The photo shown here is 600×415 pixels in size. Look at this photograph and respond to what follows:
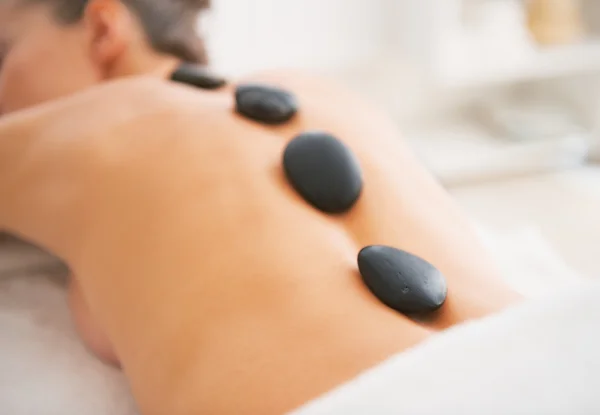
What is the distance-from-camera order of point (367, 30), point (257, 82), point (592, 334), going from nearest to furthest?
point (592, 334) < point (257, 82) < point (367, 30)

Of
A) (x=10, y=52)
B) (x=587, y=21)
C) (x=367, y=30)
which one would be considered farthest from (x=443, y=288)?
(x=587, y=21)

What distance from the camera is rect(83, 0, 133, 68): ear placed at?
2.44ft

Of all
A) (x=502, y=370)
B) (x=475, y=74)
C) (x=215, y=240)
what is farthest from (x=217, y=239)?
(x=475, y=74)

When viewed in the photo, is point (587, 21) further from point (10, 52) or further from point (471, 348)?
point (471, 348)

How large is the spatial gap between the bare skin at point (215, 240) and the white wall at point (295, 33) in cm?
68

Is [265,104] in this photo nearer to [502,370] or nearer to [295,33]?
[502,370]

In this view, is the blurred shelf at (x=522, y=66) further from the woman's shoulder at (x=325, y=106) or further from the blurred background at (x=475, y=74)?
the woman's shoulder at (x=325, y=106)

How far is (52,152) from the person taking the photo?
1.86 ft

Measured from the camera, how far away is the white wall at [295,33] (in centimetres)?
129

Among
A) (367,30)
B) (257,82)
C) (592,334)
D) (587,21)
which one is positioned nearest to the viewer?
(592,334)

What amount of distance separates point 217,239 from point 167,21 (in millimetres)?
435

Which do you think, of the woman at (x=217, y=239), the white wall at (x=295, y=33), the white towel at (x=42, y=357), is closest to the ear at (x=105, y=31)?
the woman at (x=217, y=239)

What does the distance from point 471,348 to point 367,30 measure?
1.15 m

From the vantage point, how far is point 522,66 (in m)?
1.31
